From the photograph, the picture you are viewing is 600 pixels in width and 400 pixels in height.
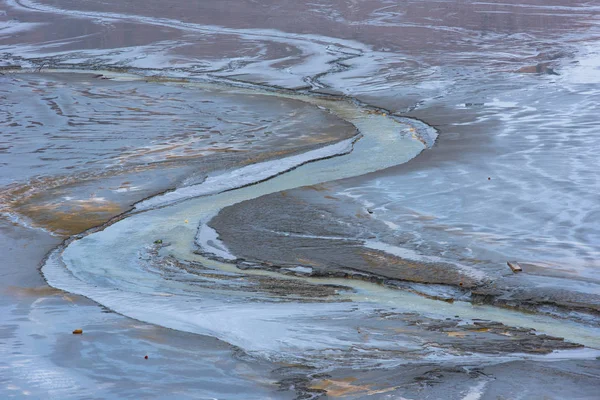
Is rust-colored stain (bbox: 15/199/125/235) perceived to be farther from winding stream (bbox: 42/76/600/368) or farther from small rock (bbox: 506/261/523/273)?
small rock (bbox: 506/261/523/273)

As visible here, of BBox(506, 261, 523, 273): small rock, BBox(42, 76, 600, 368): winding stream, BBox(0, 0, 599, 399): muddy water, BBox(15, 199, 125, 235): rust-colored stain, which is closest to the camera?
BBox(0, 0, 599, 399): muddy water

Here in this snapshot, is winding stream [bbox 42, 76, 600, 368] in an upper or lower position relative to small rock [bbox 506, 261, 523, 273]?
lower

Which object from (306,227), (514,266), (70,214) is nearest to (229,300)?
(306,227)

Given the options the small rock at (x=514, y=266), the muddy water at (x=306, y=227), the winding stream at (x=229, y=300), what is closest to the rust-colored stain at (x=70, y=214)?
the muddy water at (x=306, y=227)

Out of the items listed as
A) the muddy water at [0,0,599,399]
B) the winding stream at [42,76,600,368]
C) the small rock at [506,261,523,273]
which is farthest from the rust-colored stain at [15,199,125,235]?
the small rock at [506,261,523,273]

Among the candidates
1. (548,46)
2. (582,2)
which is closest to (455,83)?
(548,46)

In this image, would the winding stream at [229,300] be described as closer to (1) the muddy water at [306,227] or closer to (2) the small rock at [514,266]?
(1) the muddy water at [306,227]

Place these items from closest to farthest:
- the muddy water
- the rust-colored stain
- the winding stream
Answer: the muddy water, the winding stream, the rust-colored stain

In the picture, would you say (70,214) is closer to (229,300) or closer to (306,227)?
(306,227)

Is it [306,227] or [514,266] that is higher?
[514,266]
